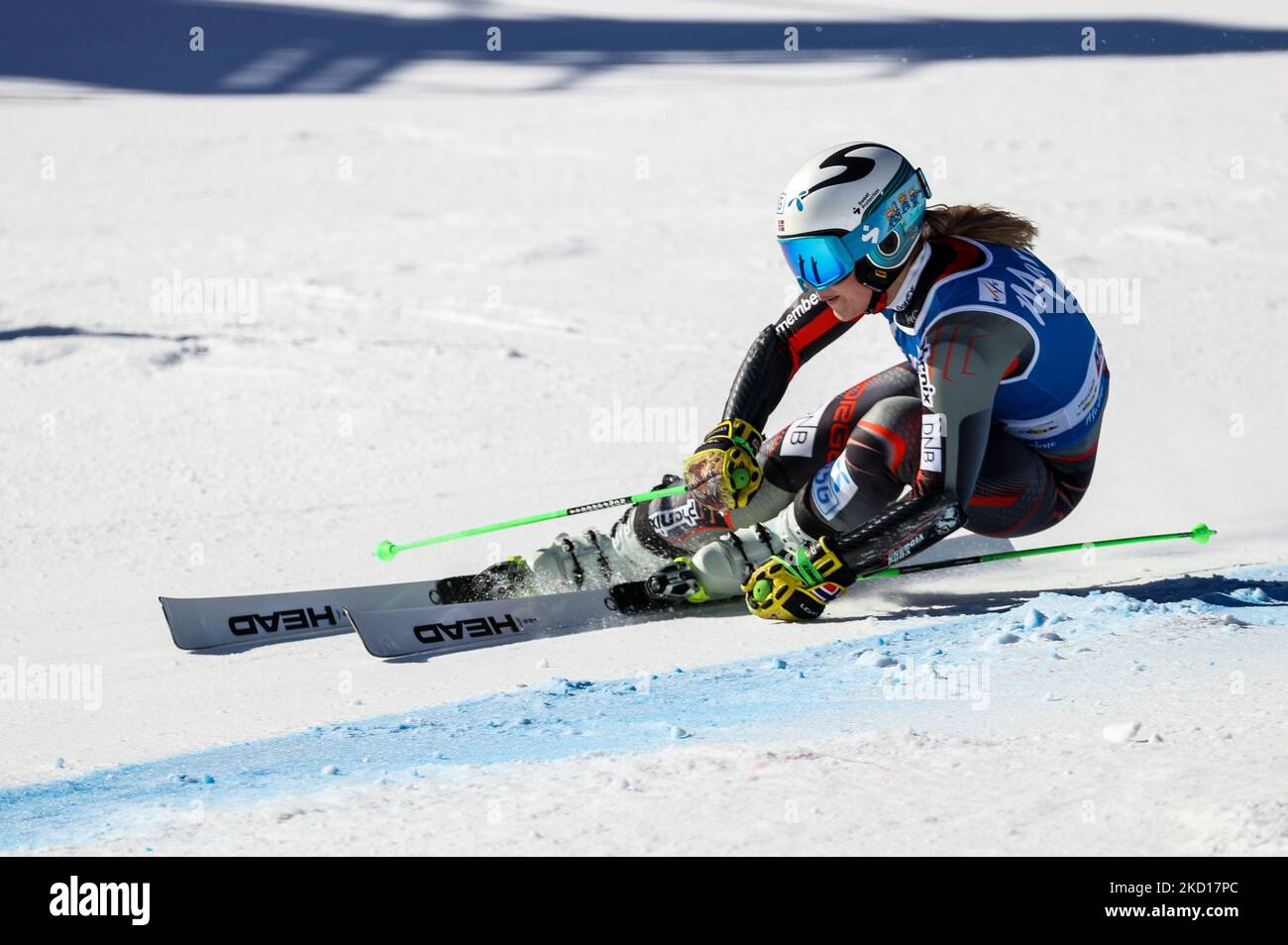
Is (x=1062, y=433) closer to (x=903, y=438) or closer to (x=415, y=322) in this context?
(x=903, y=438)

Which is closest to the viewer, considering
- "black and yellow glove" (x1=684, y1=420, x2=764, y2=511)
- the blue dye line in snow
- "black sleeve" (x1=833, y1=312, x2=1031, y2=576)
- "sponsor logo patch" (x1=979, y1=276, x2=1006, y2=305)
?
the blue dye line in snow

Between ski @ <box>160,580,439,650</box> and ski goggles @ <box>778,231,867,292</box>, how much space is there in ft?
5.22

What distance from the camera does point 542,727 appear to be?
3496 mm

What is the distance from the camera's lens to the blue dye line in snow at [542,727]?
3.13 meters

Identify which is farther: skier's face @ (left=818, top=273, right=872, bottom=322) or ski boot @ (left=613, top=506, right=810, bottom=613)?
ski boot @ (left=613, top=506, right=810, bottom=613)

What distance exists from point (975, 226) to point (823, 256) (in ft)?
1.69

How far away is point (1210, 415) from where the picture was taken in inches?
245

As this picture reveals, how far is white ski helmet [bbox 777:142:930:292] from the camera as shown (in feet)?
12.9

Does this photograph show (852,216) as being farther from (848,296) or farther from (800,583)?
(800,583)

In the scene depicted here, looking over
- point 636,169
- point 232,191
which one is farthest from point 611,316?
point 232,191

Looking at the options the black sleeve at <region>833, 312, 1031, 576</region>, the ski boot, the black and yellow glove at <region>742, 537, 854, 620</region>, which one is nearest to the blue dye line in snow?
the black and yellow glove at <region>742, 537, 854, 620</region>

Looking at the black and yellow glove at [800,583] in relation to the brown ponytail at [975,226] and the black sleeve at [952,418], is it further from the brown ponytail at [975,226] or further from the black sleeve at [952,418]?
the brown ponytail at [975,226]

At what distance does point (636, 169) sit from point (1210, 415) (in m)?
5.10

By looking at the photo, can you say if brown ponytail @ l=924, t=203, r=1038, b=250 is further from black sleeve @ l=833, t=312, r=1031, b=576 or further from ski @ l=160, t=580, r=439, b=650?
ski @ l=160, t=580, r=439, b=650
